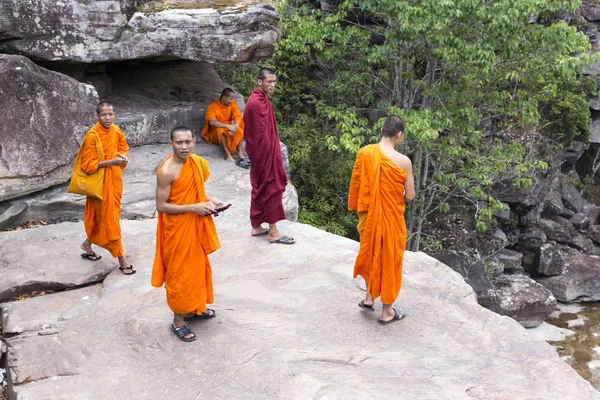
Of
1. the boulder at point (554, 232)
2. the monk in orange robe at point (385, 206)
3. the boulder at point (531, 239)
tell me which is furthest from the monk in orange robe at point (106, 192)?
the boulder at point (554, 232)

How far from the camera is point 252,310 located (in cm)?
540

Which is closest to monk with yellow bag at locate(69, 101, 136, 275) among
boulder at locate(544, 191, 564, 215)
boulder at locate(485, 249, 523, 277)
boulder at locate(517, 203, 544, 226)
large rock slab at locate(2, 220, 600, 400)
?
large rock slab at locate(2, 220, 600, 400)

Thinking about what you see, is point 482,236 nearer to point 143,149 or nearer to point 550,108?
point 550,108

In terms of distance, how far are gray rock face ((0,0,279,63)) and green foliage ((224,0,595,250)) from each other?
1647 millimetres

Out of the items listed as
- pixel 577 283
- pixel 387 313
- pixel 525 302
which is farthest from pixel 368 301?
pixel 577 283

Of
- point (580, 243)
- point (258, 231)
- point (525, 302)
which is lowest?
point (525, 302)

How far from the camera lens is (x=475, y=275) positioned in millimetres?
12086

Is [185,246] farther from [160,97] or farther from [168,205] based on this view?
[160,97]

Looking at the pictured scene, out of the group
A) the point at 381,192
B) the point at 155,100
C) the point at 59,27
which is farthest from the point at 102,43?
the point at 381,192

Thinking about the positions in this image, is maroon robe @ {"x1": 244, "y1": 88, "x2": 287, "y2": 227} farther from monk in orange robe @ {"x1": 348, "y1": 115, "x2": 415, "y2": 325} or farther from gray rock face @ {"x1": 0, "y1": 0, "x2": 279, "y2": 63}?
gray rock face @ {"x1": 0, "y1": 0, "x2": 279, "y2": 63}

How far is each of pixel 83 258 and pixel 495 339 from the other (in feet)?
13.9

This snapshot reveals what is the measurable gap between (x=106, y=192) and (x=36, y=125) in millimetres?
2676

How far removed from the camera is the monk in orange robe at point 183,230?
461 centimetres

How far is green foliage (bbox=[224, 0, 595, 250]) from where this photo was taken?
9.54m
